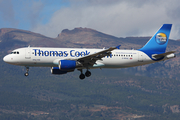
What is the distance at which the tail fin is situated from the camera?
218 ft

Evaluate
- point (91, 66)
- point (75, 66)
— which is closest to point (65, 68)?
point (75, 66)

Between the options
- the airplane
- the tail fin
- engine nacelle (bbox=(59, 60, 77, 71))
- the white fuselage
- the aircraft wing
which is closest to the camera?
the aircraft wing

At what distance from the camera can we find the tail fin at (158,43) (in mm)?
66562

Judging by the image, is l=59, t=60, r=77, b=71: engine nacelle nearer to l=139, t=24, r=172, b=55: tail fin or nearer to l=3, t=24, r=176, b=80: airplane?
l=3, t=24, r=176, b=80: airplane

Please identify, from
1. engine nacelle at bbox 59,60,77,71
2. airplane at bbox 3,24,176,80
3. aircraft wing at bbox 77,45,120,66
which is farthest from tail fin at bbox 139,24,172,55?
engine nacelle at bbox 59,60,77,71

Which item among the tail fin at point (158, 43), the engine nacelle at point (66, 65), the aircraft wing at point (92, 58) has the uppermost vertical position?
the tail fin at point (158, 43)

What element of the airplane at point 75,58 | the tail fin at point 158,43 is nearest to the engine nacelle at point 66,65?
the airplane at point 75,58

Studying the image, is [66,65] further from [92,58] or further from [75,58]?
[92,58]

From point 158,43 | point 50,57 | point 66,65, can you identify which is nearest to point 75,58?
point 66,65

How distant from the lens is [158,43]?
67562mm

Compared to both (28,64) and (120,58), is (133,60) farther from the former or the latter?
(28,64)

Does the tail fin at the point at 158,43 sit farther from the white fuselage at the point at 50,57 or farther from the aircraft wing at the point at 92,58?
the aircraft wing at the point at 92,58

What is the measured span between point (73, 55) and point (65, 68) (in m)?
3.71

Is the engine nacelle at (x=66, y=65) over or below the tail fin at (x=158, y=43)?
below
